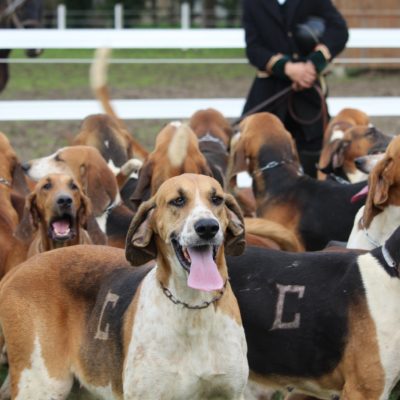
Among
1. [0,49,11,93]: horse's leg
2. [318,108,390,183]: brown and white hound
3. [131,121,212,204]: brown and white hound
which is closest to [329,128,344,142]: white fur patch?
[318,108,390,183]: brown and white hound

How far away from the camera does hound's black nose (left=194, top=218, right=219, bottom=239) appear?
4.39 metres

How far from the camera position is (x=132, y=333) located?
15.8ft

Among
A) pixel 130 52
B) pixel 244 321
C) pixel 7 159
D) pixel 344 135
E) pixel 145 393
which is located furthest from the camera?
pixel 130 52

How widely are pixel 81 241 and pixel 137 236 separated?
1.87 meters

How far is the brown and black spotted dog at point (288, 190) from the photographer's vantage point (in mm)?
7328

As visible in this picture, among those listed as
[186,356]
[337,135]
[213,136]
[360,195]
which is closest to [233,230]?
[186,356]

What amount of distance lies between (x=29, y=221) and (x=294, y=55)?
3.36 metres

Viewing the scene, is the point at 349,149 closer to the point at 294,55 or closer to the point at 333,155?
the point at 333,155

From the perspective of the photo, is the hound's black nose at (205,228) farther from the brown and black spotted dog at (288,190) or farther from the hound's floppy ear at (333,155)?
the hound's floppy ear at (333,155)

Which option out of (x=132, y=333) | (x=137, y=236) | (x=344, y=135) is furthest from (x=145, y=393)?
(x=344, y=135)

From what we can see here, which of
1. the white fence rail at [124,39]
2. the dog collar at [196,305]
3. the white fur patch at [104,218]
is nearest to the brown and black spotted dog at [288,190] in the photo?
the white fur patch at [104,218]

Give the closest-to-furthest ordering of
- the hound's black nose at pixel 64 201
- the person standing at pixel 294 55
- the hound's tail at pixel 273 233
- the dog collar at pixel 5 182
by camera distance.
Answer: the hound's black nose at pixel 64 201 → the hound's tail at pixel 273 233 → the dog collar at pixel 5 182 → the person standing at pixel 294 55

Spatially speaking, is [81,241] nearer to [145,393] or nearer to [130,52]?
[145,393]

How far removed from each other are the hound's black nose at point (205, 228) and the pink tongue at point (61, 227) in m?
2.13
